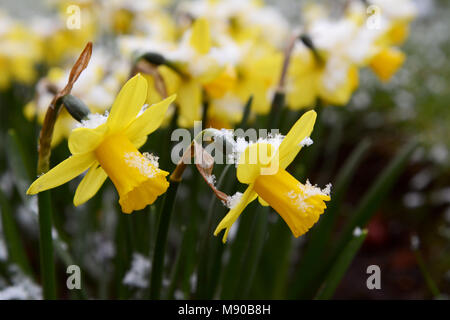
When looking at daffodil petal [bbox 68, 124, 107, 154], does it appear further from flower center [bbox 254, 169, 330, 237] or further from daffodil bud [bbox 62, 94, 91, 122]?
flower center [bbox 254, 169, 330, 237]

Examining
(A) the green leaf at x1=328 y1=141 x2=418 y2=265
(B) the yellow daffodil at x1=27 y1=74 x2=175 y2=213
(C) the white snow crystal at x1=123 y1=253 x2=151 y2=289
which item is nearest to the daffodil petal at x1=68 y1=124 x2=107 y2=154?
(B) the yellow daffodil at x1=27 y1=74 x2=175 y2=213

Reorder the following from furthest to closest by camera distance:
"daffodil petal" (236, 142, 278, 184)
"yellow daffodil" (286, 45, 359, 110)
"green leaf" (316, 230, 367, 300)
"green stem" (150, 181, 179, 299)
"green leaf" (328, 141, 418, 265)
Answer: "yellow daffodil" (286, 45, 359, 110) → "green leaf" (328, 141, 418, 265) → "green leaf" (316, 230, 367, 300) → "green stem" (150, 181, 179, 299) → "daffodil petal" (236, 142, 278, 184)

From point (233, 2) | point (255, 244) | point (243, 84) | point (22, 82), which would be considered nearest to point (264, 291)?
point (255, 244)

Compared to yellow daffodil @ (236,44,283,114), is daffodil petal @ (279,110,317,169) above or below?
below

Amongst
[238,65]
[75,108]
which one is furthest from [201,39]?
[75,108]

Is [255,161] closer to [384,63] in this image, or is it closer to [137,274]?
[137,274]

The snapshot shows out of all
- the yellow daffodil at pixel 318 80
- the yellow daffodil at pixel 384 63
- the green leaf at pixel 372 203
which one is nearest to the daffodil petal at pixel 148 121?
the green leaf at pixel 372 203

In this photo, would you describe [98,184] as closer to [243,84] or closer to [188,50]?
[188,50]
